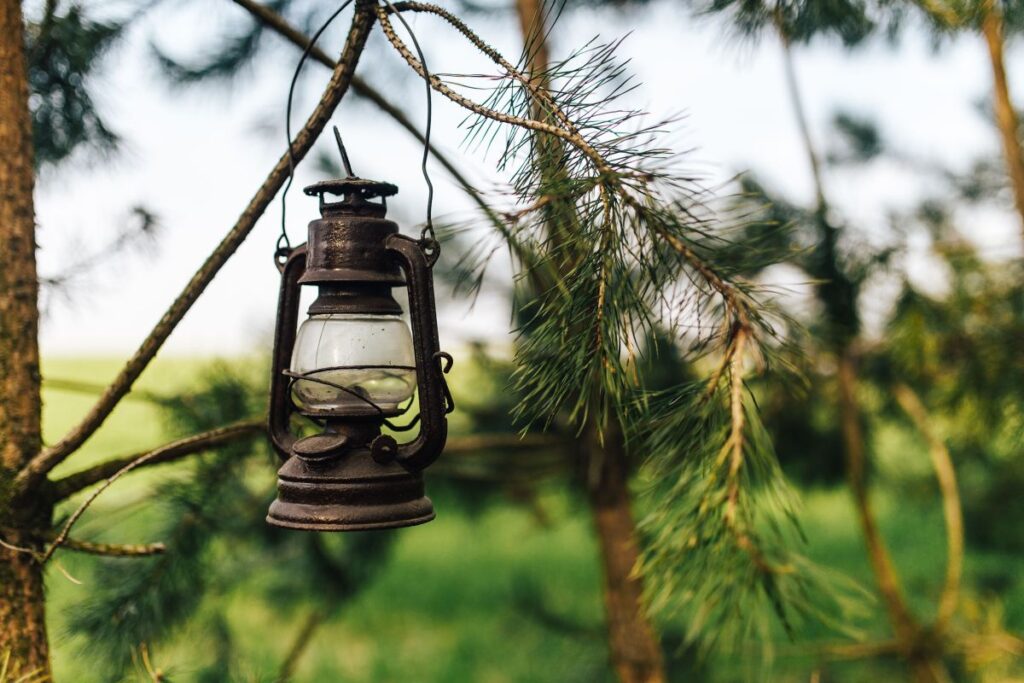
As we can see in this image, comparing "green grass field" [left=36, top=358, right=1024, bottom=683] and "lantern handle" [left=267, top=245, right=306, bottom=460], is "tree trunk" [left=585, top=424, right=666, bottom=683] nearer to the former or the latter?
"green grass field" [left=36, top=358, right=1024, bottom=683]

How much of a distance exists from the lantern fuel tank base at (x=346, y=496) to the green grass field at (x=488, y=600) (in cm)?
112

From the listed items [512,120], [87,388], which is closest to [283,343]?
[512,120]

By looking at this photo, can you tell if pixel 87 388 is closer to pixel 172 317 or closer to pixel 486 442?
pixel 172 317

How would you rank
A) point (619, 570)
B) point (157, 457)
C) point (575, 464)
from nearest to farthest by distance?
point (157, 457) → point (619, 570) → point (575, 464)

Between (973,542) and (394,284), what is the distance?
9.12 feet

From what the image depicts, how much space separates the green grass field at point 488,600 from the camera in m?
2.59

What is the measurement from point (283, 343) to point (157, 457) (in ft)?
0.67

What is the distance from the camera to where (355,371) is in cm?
87

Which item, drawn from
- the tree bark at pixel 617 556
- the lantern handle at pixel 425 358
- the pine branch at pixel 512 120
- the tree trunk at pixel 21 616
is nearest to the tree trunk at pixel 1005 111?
the tree bark at pixel 617 556

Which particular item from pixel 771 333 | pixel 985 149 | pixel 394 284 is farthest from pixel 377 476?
pixel 985 149

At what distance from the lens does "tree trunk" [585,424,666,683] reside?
1.87 meters

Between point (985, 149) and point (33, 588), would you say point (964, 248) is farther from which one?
point (33, 588)

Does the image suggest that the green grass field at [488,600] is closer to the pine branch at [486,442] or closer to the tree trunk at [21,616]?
the pine branch at [486,442]

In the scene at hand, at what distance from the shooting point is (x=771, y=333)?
870 millimetres
